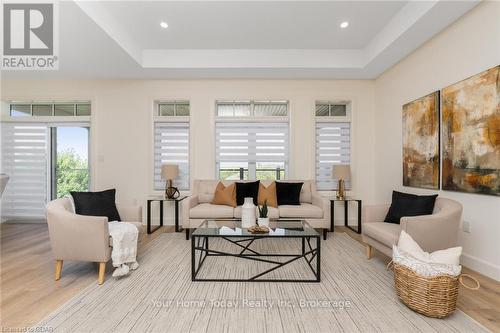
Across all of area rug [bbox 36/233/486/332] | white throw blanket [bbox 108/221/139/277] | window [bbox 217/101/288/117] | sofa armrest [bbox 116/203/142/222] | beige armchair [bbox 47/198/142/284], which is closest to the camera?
area rug [bbox 36/233/486/332]

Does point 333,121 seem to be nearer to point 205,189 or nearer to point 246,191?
point 246,191

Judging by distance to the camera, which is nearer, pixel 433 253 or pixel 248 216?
pixel 433 253

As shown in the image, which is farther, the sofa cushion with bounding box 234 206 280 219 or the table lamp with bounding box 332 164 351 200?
the table lamp with bounding box 332 164 351 200

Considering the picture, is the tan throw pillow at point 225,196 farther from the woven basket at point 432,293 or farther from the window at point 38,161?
the window at point 38,161

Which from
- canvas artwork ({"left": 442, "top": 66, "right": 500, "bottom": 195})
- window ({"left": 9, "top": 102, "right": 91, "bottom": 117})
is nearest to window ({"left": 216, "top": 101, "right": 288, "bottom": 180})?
canvas artwork ({"left": 442, "top": 66, "right": 500, "bottom": 195})

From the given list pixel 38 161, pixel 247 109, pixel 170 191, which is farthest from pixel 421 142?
pixel 38 161

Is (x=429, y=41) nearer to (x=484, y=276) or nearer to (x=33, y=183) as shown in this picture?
(x=484, y=276)

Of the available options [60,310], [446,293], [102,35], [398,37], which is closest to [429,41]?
[398,37]

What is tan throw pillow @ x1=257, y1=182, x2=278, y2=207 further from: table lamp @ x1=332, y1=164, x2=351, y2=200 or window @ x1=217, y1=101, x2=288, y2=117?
window @ x1=217, y1=101, x2=288, y2=117

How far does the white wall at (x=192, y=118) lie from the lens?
467 cm

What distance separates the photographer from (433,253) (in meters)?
1.99

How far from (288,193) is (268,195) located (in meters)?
0.36

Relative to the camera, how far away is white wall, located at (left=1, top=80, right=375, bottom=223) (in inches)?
184

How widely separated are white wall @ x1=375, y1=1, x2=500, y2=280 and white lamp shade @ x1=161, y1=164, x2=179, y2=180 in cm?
393
